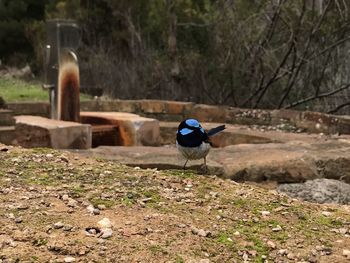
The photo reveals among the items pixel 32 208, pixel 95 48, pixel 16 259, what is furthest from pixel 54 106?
pixel 95 48

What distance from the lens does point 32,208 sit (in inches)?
116

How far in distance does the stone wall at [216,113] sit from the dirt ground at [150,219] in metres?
3.09

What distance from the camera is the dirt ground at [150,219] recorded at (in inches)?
102

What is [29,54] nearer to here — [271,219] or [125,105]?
[125,105]

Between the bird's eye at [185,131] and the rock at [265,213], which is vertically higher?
the bird's eye at [185,131]

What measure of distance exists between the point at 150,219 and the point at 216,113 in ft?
15.9

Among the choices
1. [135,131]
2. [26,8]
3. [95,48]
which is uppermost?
[26,8]

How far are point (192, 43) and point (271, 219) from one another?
9.33m

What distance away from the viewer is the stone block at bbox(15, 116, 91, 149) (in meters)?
5.57

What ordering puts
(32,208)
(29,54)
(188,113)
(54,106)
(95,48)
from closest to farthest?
(32,208), (54,106), (188,113), (95,48), (29,54)

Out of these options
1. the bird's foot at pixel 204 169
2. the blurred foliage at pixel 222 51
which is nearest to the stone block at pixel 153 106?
the blurred foliage at pixel 222 51

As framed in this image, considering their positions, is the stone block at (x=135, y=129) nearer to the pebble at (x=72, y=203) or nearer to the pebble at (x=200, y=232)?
the pebble at (x=72, y=203)

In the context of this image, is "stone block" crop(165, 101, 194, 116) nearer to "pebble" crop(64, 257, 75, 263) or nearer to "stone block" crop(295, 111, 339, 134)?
"stone block" crop(295, 111, 339, 134)

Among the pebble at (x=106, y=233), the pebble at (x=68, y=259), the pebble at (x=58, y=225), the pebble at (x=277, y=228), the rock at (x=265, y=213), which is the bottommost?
the pebble at (x=277, y=228)
